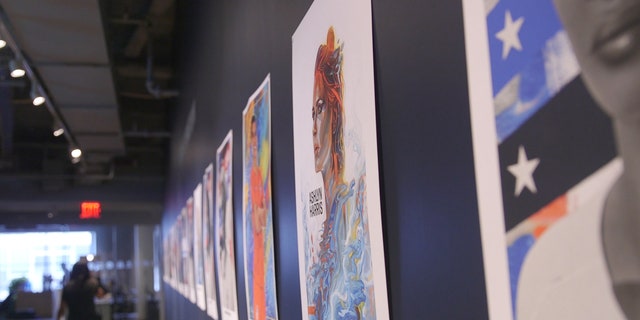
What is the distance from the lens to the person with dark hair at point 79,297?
376 inches

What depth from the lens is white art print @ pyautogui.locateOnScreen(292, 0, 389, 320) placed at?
4.70ft

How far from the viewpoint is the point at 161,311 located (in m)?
16.1

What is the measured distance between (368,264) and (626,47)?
86cm

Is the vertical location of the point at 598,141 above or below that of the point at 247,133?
below

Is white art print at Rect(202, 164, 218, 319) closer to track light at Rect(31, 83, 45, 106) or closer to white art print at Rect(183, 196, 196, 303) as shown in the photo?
white art print at Rect(183, 196, 196, 303)

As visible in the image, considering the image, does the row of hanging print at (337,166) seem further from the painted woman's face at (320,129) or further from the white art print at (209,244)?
the white art print at (209,244)

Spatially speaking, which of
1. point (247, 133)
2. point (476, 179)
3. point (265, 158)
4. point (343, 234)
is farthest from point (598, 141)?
point (247, 133)

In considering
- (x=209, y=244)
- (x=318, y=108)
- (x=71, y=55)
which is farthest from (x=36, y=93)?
(x=318, y=108)

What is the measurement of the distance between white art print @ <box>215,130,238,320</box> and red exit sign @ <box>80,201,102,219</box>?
417 inches

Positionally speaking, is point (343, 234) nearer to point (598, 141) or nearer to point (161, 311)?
point (598, 141)

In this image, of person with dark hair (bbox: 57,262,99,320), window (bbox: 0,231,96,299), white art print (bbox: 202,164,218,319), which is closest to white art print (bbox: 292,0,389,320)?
white art print (bbox: 202,164,218,319)

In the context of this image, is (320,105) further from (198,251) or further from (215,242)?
(198,251)

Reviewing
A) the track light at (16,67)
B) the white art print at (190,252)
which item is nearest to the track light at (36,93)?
the track light at (16,67)

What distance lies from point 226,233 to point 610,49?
10.3 feet
